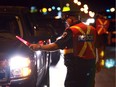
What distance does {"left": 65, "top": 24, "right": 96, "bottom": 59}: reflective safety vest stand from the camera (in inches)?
232

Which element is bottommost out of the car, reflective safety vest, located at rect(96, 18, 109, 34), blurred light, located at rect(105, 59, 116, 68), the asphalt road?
the asphalt road

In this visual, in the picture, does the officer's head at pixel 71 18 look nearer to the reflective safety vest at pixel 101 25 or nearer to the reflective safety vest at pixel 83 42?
the reflective safety vest at pixel 83 42

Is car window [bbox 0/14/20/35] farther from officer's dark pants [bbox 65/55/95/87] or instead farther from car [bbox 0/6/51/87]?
officer's dark pants [bbox 65/55/95/87]

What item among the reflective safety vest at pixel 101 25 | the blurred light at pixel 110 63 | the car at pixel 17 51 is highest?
the reflective safety vest at pixel 101 25

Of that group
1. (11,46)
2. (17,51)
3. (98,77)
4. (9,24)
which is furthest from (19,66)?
(98,77)

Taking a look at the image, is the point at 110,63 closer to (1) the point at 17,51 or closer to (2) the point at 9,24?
(2) the point at 9,24

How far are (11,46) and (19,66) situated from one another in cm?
58

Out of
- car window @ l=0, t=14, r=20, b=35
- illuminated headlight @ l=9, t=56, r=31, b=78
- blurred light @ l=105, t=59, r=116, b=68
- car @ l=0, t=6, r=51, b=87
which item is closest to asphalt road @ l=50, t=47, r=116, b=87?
blurred light @ l=105, t=59, r=116, b=68

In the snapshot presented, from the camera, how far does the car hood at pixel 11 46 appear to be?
5.30m

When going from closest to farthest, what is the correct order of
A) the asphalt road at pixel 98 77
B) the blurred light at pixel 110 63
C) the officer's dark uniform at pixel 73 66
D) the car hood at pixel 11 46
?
the car hood at pixel 11 46 → the officer's dark uniform at pixel 73 66 → the asphalt road at pixel 98 77 → the blurred light at pixel 110 63

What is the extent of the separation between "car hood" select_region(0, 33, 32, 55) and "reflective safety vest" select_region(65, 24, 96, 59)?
72cm

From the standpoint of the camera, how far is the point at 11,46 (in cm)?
563

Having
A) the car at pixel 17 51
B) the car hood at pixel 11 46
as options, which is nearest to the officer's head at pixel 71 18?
the car at pixel 17 51

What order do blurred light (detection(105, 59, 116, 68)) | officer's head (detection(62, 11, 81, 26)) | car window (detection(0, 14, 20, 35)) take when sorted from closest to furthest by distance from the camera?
officer's head (detection(62, 11, 81, 26)) → car window (detection(0, 14, 20, 35)) → blurred light (detection(105, 59, 116, 68))
